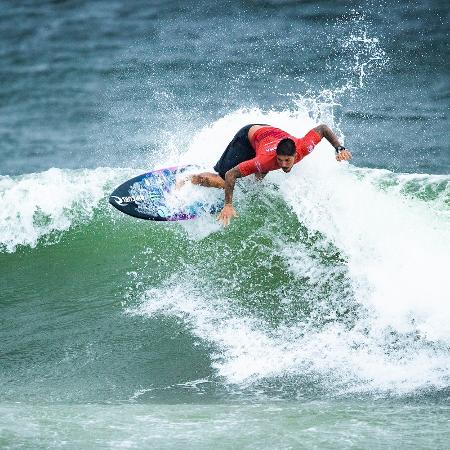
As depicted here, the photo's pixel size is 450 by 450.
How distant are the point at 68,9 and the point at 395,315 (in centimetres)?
1474

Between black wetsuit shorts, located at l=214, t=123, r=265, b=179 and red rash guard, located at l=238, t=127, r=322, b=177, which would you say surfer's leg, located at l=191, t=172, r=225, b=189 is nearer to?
black wetsuit shorts, located at l=214, t=123, r=265, b=179

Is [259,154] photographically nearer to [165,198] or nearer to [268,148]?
[268,148]

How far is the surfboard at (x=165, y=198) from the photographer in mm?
9695

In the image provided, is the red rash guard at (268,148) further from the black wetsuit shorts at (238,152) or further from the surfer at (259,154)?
the black wetsuit shorts at (238,152)

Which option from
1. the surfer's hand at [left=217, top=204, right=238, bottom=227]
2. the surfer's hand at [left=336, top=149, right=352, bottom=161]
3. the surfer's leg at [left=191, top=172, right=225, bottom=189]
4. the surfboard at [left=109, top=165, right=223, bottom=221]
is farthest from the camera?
the surfboard at [left=109, top=165, right=223, bottom=221]

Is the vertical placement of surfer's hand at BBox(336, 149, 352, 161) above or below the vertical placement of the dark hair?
below

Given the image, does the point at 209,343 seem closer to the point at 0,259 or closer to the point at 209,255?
the point at 209,255

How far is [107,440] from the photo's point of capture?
6.07 metres

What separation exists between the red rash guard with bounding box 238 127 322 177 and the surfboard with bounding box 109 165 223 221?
40.7 inches

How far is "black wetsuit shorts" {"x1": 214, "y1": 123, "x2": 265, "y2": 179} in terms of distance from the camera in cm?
922

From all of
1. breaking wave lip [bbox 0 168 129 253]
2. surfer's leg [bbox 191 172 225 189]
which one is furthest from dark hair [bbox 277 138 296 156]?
breaking wave lip [bbox 0 168 129 253]

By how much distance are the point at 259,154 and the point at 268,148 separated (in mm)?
106

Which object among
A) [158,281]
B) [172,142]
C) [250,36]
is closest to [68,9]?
[250,36]

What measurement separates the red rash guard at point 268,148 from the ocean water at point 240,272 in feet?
2.84
